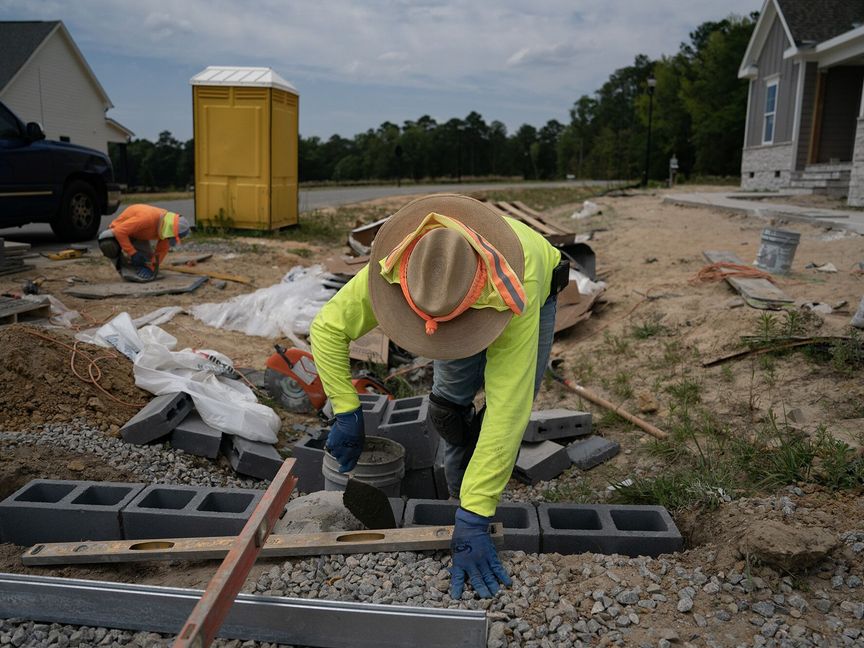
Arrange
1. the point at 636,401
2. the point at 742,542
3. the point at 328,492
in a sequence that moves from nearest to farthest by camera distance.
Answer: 1. the point at 742,542
2. the point at 328,492
3. the point at 636,401

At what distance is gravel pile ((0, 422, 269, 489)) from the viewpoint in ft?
13.3

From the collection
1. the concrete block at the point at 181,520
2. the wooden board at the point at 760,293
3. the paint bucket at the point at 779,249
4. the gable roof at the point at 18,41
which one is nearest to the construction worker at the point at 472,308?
the concrete block at the point at 181,520

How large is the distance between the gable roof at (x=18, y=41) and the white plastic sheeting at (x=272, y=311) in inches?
1018

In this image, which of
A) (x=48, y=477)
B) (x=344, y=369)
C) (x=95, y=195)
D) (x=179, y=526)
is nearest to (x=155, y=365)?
(x=48, y=477)

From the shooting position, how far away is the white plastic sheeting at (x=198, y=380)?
4.49 m

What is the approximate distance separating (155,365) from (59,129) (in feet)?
102

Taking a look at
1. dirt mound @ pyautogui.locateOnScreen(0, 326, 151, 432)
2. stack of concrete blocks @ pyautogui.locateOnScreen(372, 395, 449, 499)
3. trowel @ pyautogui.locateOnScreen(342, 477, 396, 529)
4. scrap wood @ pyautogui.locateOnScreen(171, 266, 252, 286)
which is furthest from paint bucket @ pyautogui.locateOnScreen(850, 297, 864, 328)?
scrap wood @ pyautogui.locateOnScreen(171, 266, 252, 286)

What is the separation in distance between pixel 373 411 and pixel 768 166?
19.4 meters

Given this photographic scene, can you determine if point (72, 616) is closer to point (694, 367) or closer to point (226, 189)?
point (694, 367)

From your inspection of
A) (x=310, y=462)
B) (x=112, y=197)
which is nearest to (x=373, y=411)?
(x=310, y=462)

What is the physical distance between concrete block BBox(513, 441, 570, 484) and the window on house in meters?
19.1

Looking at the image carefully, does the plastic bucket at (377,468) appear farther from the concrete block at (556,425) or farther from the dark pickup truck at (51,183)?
the dark pickup truck at (51,183)

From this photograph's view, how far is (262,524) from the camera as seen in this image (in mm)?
2420

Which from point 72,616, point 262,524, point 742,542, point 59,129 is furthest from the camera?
point 59,129
